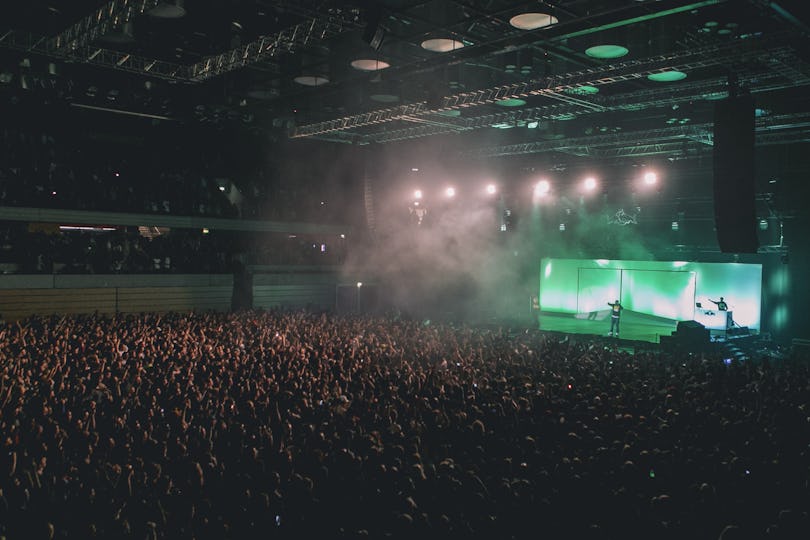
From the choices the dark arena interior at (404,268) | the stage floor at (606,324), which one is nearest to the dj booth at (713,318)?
the dark arena interior at (404,268)

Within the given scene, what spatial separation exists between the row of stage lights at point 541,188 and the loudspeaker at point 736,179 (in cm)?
1050

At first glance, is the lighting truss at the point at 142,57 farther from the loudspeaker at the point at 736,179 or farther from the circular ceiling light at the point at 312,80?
the loudspeaker at the point at 736,179

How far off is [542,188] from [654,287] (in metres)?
5.41

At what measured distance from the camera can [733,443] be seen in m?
6.78

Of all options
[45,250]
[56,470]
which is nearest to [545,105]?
[56,470]

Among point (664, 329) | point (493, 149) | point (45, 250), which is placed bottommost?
point (664, 329)

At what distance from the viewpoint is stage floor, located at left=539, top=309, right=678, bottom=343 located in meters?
20.4

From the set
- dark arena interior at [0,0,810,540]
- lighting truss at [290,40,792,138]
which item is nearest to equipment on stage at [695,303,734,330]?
dark arena interior at [0,0,810,540]

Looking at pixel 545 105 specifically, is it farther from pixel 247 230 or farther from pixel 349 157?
pixel 247 230

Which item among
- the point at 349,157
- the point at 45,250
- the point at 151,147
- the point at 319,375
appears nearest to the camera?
the point at 319,375

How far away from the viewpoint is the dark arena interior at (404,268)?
5.31 metres

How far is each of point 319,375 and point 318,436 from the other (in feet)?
9.56

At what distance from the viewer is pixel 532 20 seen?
9492 mm

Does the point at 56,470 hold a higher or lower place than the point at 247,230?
lower
